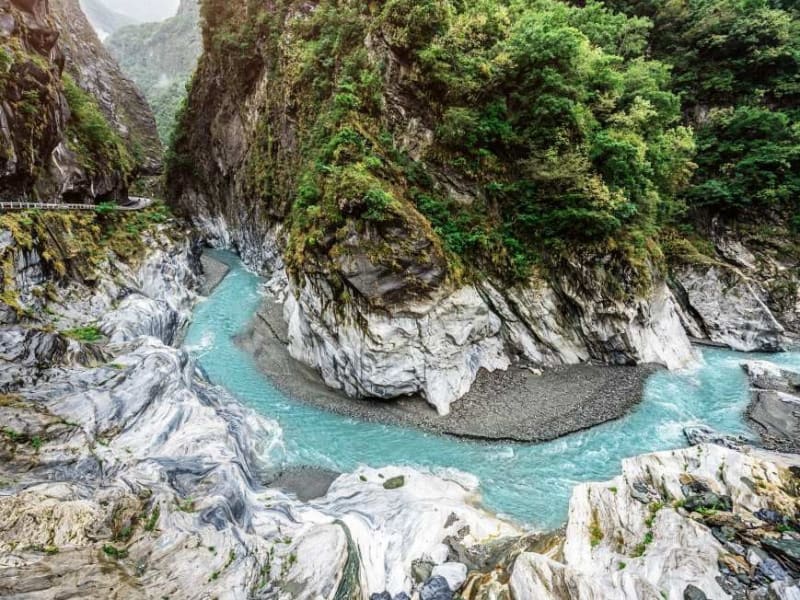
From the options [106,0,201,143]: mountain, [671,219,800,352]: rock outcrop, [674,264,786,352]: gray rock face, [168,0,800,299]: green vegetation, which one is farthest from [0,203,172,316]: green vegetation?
[106,0,201,143]: mountain

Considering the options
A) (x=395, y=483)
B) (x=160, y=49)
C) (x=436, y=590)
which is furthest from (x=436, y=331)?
(x=160, y=49)

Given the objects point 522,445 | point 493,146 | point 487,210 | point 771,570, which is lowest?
point 522,445

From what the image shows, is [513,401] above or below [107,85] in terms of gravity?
below

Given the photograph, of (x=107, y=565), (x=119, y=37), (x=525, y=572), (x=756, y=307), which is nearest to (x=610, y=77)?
(x=756, y=307)

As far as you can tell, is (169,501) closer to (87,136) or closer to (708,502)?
(708,502)

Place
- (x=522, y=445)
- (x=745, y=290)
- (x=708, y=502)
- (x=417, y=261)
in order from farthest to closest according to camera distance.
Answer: (x=745, y=290) → (x=417, y=261) → (x=522, y=445) → (x=708, y=502)

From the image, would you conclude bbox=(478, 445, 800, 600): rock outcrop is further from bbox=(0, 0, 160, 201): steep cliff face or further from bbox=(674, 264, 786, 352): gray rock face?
bbox=(0, 0, 160, 201): steep cliff face
